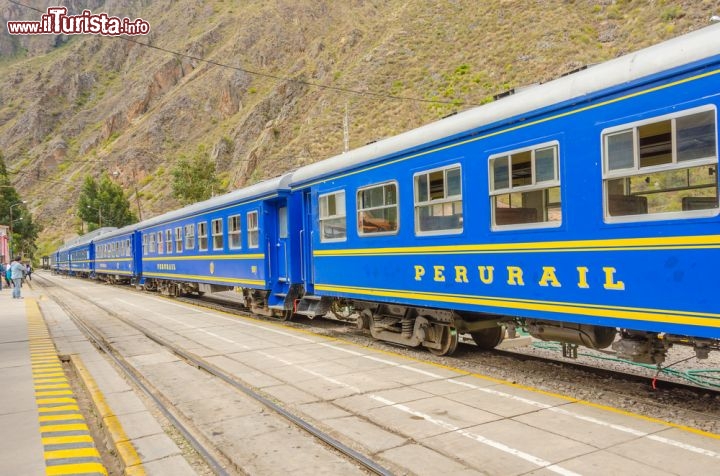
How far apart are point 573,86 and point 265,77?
90057mm

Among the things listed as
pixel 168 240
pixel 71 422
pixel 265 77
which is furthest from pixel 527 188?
pixel 265 77

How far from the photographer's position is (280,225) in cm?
1453

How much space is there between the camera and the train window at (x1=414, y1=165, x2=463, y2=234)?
826cm

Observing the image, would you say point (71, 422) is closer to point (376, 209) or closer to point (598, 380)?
point (376, 209)

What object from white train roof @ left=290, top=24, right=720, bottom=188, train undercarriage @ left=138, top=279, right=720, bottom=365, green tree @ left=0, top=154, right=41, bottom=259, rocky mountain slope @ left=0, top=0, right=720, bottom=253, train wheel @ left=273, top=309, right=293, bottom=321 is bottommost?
train wheel @ left=273, top=309, right=293, bottom=321

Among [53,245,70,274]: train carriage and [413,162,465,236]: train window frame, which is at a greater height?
[413,162,465,236]: train window frame

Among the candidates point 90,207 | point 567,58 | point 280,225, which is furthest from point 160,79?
point 280,225

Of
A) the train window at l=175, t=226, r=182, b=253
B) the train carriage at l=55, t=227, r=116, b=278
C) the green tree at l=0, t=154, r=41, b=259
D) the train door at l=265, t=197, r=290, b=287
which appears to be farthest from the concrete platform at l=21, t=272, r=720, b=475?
the green tree at l=0, t=154, r=41, b=259

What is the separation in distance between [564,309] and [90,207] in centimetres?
8005

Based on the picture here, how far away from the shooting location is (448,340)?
9.38m

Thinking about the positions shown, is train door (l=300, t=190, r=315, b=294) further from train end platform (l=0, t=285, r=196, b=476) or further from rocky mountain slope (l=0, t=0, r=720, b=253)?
rocky mountain slope (l=0, t=0, r=720, b=253)

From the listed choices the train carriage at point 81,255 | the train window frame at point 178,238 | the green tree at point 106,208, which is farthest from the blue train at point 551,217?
the green tree at point 106,208

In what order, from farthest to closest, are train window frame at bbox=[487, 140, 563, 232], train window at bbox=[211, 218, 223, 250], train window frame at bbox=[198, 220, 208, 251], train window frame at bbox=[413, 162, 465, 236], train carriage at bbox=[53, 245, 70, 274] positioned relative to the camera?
train carriage at bbox=[53, 245, 70, 274], train window frame at bbox=[198, 220, 208, 251], train window at bbox=[211, 218, 223, 250], train window frame at bbox=[413, 162, 465, 236], train window frame at bbox=[487, 140, 563, 232]

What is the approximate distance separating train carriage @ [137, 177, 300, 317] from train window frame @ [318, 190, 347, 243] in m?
1.79
